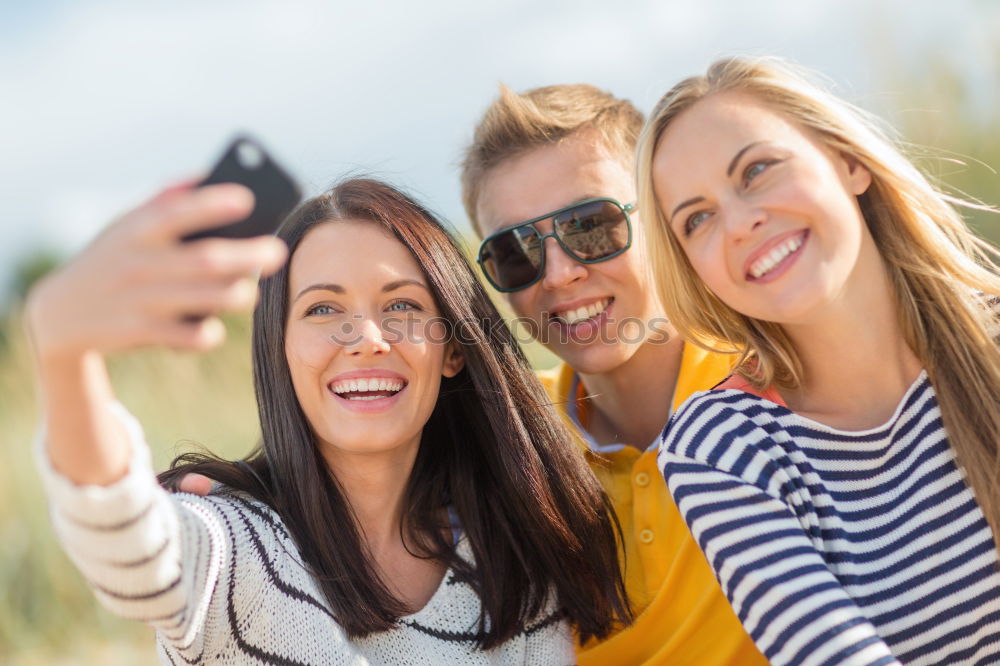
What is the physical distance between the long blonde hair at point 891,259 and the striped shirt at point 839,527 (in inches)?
4.3

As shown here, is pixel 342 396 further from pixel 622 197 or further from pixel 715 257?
pixel 622 197

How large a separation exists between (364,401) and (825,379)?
1.26 m

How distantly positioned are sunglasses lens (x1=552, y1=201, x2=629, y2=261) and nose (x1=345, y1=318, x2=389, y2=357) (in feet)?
3.09

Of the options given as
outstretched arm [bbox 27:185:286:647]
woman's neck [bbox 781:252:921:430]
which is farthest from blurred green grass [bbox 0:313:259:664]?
woman's neck [bbox 781:252:921:430]

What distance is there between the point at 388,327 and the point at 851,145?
133 centimetres

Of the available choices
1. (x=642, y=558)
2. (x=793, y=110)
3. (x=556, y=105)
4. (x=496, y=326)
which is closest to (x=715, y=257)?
(x=793, y=110)

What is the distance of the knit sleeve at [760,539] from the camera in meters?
2.16

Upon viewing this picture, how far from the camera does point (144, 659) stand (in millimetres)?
5117

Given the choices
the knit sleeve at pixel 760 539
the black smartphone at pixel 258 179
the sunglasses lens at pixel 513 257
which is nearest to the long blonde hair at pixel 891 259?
the knit sleeve at pixel 760 539

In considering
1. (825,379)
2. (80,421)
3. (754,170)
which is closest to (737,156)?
(754,170)

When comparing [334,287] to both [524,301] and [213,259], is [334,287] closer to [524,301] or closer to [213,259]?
[524,301]

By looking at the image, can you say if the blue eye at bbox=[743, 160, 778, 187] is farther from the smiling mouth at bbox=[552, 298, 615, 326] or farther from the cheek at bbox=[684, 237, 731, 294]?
the smiling mouth at bbox=[552, 298, 615, 326]

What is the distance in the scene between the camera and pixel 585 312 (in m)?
3.44

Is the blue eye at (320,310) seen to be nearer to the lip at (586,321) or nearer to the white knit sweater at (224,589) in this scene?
the white knit sweater at (224,589)
